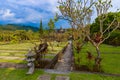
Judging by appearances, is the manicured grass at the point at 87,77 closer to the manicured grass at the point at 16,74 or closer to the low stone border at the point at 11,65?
the manicured grass at the point at 16,74

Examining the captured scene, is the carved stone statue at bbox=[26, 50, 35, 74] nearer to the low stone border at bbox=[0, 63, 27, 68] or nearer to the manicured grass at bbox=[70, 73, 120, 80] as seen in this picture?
the low stone border at bbox=[0, 63, 27, 68]

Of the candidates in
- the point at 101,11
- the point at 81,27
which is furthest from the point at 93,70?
the point at 101,11

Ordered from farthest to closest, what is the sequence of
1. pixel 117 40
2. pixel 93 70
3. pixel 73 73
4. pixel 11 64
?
pixel 117 40 < pixel 11 64 < pixel 93 70 < pixel 73 73

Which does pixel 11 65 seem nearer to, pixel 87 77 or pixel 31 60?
pixel 31 60

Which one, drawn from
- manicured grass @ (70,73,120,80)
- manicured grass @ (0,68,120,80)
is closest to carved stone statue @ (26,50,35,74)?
manicured grass @ (0,68,120,80)

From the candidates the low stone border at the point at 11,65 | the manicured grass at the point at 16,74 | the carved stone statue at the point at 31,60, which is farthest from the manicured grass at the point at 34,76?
the low stone border at the point at 11,65

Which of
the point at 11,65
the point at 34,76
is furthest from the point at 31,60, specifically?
the point at 11,65

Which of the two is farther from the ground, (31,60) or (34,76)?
(31,60)

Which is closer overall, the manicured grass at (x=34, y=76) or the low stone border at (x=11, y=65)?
the manicured grass at (x=34, y=76)

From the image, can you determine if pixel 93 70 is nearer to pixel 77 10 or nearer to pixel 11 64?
pixel 77 10

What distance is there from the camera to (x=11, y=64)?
12352 mm

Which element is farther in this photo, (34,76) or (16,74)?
(16,74)

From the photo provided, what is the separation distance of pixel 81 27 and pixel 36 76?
4.67 m

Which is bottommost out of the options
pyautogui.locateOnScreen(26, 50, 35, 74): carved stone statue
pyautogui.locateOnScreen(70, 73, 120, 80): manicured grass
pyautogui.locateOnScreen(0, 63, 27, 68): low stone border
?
pyautogui.locateOnScreen(70, 73, 120, 80): manicured grass
